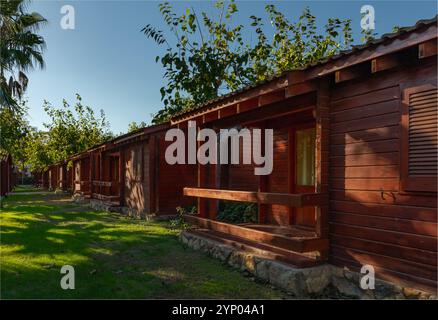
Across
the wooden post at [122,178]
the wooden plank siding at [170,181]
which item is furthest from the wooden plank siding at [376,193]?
the wooden post at [122,178]

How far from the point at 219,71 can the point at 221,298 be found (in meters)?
15.7

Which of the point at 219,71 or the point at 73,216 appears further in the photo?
the point at 219,71

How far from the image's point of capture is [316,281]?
536cm

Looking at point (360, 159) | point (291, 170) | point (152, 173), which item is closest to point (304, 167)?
point (291, 170)

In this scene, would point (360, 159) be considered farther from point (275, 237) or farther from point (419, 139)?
point (275, 237)

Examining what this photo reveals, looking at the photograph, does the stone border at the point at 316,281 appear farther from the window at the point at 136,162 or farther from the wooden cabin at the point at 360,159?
the window at the point at 136,162

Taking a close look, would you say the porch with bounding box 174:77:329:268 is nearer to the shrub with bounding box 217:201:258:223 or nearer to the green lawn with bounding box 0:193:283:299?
the shrub with bounding box 217:201:258:223

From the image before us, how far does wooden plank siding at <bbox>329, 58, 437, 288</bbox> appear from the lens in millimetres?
4363

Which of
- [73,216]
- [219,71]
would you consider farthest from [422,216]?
[219,71]

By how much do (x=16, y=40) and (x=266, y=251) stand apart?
1676cm

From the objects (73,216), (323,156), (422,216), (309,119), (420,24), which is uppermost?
(420,24)

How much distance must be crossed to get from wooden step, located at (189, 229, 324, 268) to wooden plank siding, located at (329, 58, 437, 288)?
0.45m
